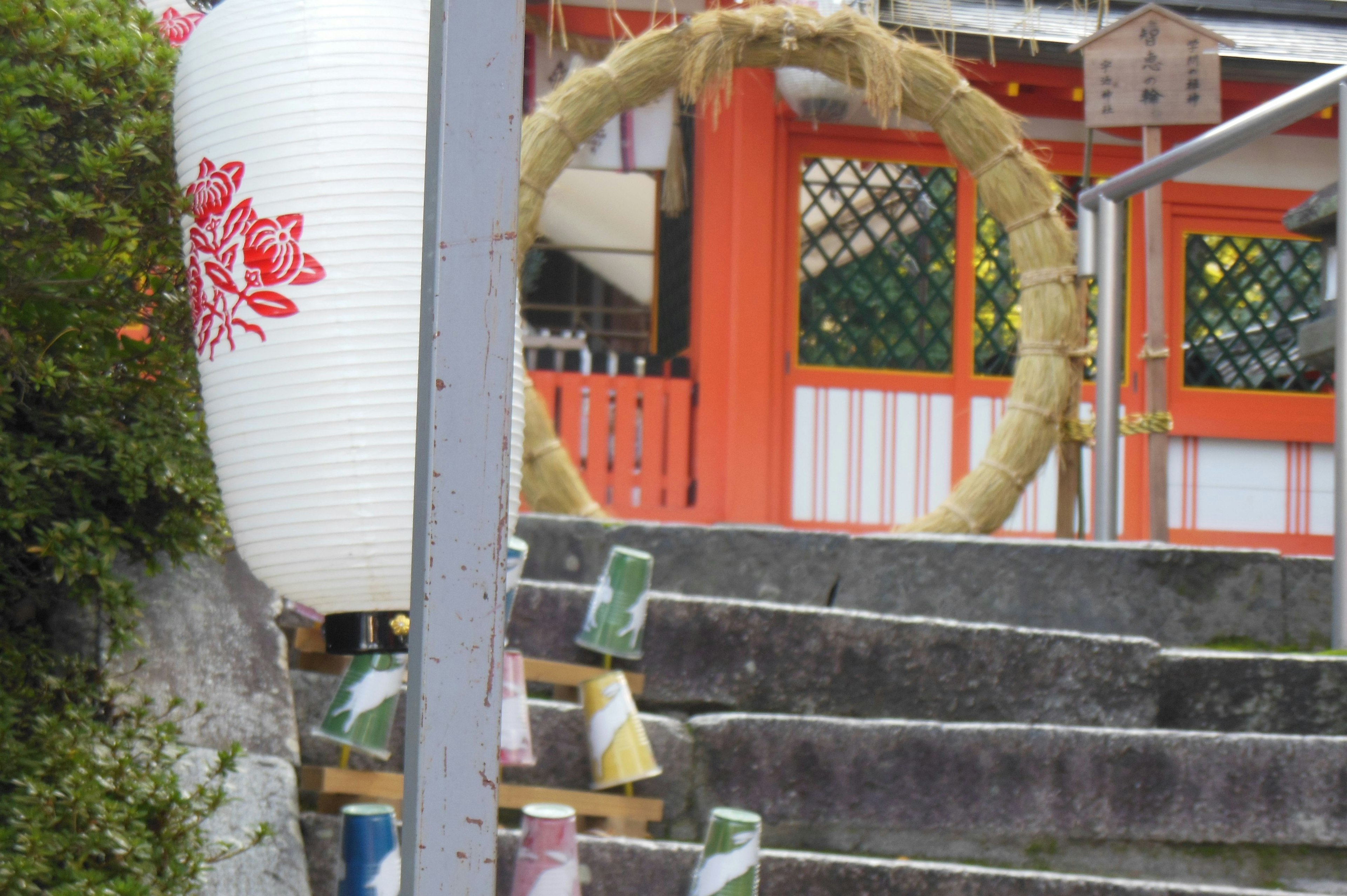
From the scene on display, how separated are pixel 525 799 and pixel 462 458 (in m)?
1.99

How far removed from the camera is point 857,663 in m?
3.54

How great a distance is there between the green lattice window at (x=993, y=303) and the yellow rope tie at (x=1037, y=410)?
203 centimetres

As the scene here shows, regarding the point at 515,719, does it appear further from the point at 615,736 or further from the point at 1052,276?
the point at 1052,276

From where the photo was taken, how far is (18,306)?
2.11 metres

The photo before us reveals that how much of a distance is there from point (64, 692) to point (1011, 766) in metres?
2.18

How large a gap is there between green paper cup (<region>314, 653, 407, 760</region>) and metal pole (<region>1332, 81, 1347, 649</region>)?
8.89 feet

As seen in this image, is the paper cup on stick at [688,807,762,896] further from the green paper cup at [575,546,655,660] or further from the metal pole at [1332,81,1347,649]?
the metal pole at [1332,81,1347,649]

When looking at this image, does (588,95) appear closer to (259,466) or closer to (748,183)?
(748,183)

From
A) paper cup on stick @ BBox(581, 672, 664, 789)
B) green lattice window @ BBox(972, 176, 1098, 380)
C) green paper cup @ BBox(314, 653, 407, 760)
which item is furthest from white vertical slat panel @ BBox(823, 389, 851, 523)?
green paper cup @ BBox(314, 653, 407, 760)

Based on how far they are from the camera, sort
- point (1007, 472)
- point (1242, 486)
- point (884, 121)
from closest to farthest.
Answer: point (884, 121), point (1007, 472), point (1242, 486)

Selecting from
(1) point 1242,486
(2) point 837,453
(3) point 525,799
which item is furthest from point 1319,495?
(3) point 525,799

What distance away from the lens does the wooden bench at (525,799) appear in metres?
2.85

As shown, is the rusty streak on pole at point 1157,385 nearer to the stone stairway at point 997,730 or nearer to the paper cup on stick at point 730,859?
the stone stairway at point 997,730

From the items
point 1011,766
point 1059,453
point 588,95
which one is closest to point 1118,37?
point 1059,453
